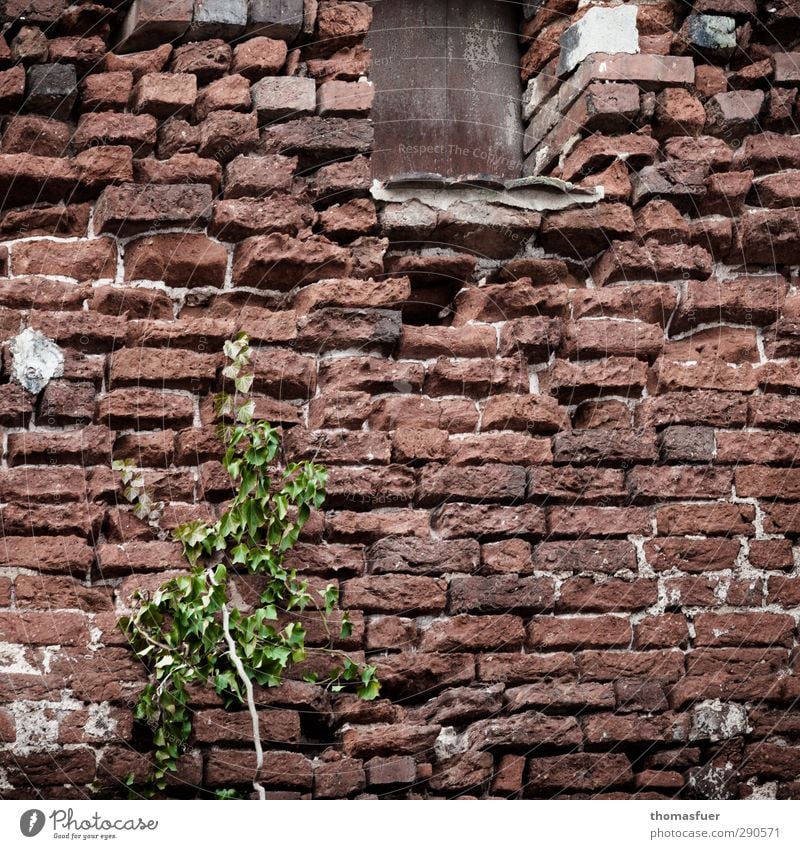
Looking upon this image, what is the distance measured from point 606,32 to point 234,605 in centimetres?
197

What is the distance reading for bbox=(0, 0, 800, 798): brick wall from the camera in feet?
11.6

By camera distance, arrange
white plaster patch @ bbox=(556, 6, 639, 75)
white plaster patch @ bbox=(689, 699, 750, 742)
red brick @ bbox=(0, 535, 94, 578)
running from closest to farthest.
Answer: red brick @ bbox=(0, 535, 94, 578) → white plaster patch @ bbox=(689, 699, 750, 742) → white plaster patch @ bbox=(556, 6, 639, 75)

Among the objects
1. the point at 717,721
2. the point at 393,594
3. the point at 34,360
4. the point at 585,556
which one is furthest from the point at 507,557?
the point at 34,360

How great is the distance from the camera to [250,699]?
3.42m

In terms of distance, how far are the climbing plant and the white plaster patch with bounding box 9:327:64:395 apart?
300mm

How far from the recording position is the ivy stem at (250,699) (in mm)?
3416

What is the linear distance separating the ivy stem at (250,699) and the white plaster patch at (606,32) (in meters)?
1.93

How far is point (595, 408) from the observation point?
382cm

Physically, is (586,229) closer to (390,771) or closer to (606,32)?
(606,32)

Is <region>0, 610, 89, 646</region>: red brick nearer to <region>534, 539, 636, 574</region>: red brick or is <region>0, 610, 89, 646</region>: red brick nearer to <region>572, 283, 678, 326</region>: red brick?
<region>534, 539, 636, 574</region>: red brick

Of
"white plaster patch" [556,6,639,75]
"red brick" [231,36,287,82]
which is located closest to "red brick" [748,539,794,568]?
"white plaster patch" [556,6,639,75]

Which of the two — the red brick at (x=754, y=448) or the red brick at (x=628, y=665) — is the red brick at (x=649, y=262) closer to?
the red brick at (x=754, y=448)

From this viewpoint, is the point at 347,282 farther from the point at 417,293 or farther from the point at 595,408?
the point at 595,408
